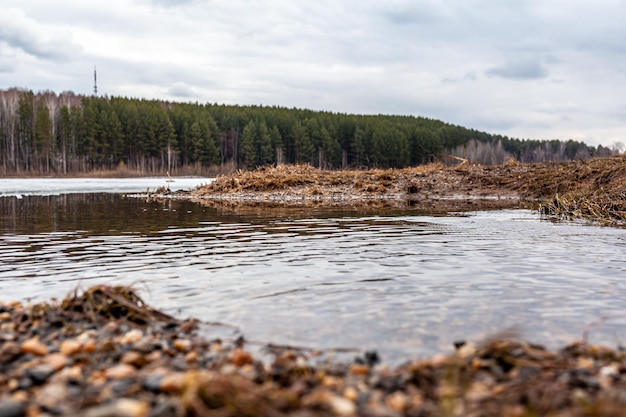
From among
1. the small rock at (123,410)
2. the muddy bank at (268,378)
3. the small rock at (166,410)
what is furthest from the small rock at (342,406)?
the small rock at (123,410)

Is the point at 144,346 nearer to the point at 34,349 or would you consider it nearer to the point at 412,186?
the point at 34,349

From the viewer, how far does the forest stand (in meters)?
107

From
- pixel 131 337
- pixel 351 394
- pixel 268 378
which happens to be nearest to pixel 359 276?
pixel 131 337

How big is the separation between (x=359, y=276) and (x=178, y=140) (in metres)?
121

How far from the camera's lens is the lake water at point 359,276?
552 cm

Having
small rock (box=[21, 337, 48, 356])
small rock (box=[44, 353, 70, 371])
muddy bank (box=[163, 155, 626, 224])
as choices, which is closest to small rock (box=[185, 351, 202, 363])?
small rock (box=[44, 353, 70, 371])

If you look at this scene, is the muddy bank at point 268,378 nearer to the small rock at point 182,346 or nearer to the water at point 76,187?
the small rock at point 182,346

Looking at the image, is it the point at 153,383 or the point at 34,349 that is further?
the point at 34,349

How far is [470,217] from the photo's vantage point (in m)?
17.2

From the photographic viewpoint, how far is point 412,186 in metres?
29.5

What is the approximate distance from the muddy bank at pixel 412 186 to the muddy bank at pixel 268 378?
18717 millimetres

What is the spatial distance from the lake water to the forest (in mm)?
86817

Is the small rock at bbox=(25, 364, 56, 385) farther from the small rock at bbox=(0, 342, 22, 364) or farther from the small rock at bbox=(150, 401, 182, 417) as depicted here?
the small rock at bbox=(150, 401, 182, 417)

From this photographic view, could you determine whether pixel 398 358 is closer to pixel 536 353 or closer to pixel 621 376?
pixel 536 353
